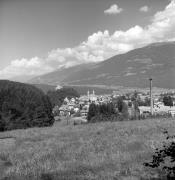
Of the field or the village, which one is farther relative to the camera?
the village

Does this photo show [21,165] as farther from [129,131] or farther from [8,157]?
[129,131]

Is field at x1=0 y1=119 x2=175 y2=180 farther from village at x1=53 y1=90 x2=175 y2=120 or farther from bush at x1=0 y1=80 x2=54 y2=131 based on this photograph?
bush at x1=0 y1=80 x2=54 y2=131

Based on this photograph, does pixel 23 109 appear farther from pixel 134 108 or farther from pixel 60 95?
pixel 60 95

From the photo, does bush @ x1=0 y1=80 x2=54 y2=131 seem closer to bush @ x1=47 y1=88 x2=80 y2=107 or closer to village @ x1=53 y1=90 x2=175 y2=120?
village @ x1=53 y1=90 x2=175 y2=120

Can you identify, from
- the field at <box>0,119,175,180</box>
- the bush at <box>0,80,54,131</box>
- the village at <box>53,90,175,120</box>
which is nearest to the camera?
the field at <box>0,119,175,180</box>

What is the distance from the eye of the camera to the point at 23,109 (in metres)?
55.6

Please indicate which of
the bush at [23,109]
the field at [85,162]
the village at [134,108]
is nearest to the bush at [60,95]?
the village at [134,108]

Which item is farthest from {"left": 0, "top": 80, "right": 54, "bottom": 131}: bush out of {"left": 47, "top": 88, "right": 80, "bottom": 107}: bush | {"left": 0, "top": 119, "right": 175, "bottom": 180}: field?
{"left": 47, "top": 88, "right": 80, "bottom": 107}: bush

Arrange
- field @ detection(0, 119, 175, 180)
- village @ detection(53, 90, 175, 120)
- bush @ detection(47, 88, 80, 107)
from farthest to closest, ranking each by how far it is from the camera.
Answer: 1. bush @ detection(47, 88, 80, 107)
2. village @ detection(53, 90, 175, 120)
3. field @ detection(0, 119, 175, 180)

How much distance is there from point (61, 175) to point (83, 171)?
49 centimetres

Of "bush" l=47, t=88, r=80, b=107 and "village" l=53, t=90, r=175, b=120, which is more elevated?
"bush" l=47, t=88, r=80, b=107

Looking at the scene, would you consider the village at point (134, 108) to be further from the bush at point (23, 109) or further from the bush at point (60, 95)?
the bush at point (23, 109)

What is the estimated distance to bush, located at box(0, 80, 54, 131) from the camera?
5073cm

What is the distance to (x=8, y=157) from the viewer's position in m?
7.84
